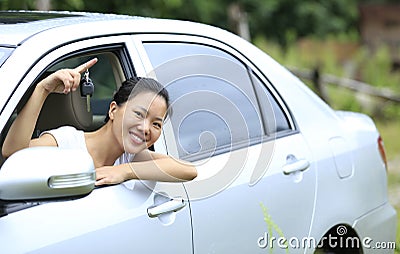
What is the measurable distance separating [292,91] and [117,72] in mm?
1018

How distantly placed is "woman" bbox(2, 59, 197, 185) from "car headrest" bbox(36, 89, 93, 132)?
0.24 m

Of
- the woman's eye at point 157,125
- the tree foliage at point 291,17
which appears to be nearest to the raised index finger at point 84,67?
the woman's eye at point 157,125

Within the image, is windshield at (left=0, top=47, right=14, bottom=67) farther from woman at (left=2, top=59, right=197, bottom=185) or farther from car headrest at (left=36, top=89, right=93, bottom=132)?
car headrest at (left=36, top=89, right=93, bottom=132)

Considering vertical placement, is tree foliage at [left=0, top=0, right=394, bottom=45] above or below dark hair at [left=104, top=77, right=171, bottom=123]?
above

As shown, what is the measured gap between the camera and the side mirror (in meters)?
2.66

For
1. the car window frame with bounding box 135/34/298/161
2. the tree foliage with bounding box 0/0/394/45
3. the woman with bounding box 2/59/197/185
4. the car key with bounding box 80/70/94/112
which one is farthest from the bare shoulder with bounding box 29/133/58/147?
the tree foliage with bounding box 0/0/394/45

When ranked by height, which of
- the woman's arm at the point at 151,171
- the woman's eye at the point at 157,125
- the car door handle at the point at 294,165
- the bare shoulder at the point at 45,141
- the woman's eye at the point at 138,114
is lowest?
the car door handle at the point at 294,165

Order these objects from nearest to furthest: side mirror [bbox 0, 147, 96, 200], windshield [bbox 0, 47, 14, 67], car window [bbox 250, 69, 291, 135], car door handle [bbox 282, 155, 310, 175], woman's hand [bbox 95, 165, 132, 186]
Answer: side mirror [bbox 0, 147, 96, 200] → windshield [bbox 0, 47, 14, 67] → woman's hand [bbox 95, 165, 132, 186] → car door handle [bbox 282, 155, 310, 175] → car window [bbox 250, 69, 291, 135]

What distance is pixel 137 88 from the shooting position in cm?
327

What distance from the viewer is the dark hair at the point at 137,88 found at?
3.28 metres

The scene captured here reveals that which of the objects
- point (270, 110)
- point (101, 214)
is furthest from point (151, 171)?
point (270, 110)

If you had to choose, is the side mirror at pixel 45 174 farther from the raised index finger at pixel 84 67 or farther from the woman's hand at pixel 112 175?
the raised index finger at pixel 84 67

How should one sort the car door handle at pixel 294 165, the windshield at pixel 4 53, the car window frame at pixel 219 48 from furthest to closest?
the car door handle at pixel 294 165, the car window frame at pixel 219 48, the windshield at pixel 4 53

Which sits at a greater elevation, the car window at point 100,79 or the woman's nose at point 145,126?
the car window at point 100,79
